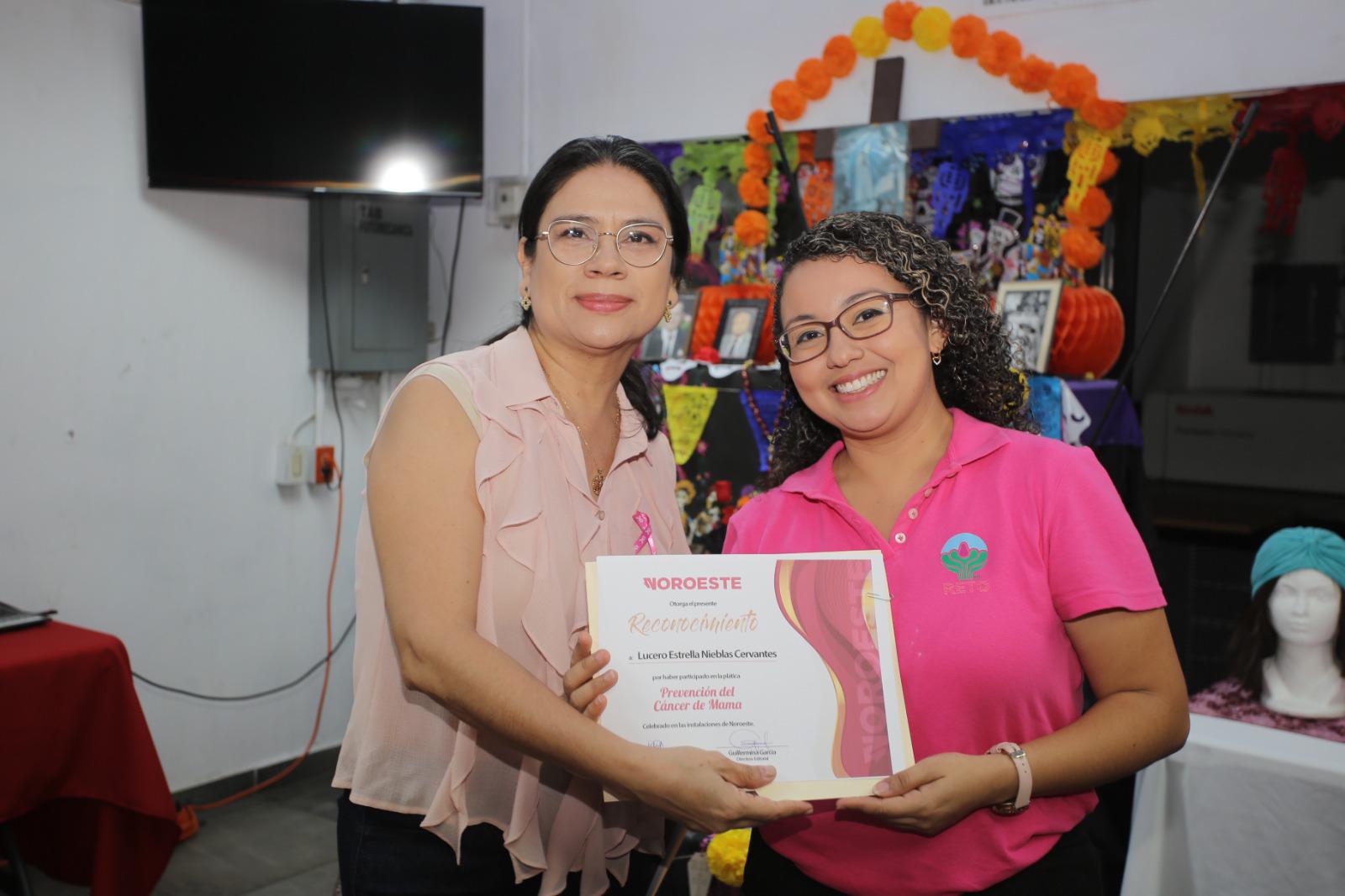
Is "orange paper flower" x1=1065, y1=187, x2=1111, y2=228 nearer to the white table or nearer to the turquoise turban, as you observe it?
the turquoise turban

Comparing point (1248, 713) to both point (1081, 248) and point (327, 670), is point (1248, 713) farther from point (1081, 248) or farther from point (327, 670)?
point (327, 670)

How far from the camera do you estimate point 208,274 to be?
12.9 ft

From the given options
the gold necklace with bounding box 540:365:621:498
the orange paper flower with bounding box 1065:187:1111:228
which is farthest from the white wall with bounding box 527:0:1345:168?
the gold necklace with bounding box 540:365:621:498

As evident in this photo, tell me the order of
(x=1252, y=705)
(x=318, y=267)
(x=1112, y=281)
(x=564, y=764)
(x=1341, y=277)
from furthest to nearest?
(x=1341, y=277)
(x=318, y=267)
(x=1112, y=281)
(x=1252, y=705)
(x=564, y=764)

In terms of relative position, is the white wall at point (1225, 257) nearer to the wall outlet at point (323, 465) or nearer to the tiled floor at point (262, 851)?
the wall outlet at point (323, 465)

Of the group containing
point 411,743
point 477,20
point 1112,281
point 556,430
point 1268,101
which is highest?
point 477,20

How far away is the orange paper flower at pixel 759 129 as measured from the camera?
367 centimetres

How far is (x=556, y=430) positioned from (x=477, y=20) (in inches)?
113

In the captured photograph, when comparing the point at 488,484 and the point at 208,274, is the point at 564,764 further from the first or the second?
the point at 208,274

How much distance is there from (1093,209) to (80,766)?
3.08 m

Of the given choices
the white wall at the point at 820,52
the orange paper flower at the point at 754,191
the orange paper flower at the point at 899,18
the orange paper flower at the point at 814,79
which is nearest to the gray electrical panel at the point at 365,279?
the white wall at the point at 820,52

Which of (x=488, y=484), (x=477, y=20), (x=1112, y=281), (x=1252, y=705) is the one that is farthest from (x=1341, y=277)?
(x=488, y=484)

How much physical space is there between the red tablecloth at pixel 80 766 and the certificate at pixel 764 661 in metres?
1.92

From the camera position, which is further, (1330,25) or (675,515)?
(1330,25)
